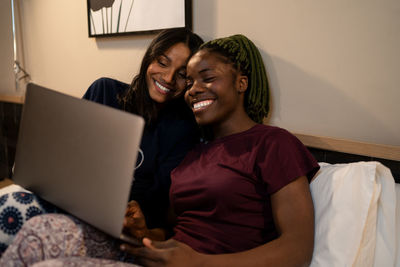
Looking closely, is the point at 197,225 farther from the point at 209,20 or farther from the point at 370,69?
the point at 209,20

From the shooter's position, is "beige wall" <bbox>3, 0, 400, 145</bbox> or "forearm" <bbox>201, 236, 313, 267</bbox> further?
"beige wall" <bbox>3, 0, 400, 145</bbox>

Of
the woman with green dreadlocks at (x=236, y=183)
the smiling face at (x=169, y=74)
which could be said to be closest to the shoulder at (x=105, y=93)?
the smiling face at (x=169, y=74)

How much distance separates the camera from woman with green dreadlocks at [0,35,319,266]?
2.57 ft

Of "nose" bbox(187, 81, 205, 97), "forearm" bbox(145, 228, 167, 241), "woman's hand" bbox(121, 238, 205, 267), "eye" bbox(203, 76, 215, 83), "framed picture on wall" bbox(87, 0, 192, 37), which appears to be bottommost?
"forearm" bbox(145, 228, 167, 241)

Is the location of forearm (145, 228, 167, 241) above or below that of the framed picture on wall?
below

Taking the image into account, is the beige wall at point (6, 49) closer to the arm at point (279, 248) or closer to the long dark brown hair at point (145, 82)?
the long dark brown hair at point (145, 82)

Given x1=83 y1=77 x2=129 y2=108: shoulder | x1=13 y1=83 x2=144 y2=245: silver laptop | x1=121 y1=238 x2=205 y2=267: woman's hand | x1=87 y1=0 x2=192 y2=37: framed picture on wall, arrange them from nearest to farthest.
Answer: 1. x1=13 y1=83 x2=144 y2=245: silver laptop
2. x1=121 y1=238 x2=205 y2=267: woman's hand
3. x1=83 y1=77 x2=129 y2=108: shoulder
4. x1=87 y1=0 x2=192 y2=37: framed picture on wall

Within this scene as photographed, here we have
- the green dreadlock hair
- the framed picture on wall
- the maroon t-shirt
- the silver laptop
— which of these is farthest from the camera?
the framed picture on wall

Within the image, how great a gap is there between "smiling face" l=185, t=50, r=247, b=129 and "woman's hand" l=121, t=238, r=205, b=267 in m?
0.39

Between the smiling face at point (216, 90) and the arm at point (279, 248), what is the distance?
0.30 m

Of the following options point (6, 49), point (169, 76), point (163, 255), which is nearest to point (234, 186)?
point (163, 255)

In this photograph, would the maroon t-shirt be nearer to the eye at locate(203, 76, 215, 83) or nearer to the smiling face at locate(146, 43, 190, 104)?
the eye at locate(203, 76, 215, 83)

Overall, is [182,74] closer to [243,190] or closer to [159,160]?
[159,160]

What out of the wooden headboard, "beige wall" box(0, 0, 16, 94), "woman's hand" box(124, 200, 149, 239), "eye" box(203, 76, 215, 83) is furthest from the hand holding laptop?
"beige wall" box(0, 0, 16, 94)
